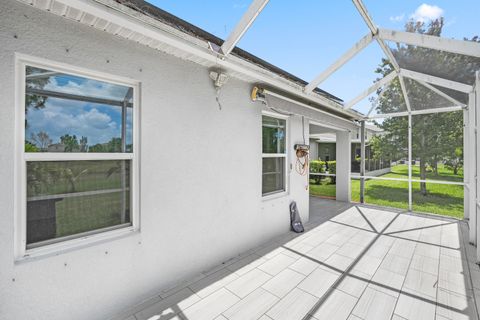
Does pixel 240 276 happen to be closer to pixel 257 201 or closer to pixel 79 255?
pixel 257 201

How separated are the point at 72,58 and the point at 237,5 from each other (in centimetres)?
188

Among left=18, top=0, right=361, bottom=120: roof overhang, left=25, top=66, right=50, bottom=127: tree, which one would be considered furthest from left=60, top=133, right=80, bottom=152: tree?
left=18, top=0, right=361, bottom=120: roof overhang

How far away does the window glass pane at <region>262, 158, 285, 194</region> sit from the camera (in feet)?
14.7

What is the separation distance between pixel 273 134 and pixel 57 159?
3624mm

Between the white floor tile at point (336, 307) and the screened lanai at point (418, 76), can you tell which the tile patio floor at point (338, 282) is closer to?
the white floor tile at point (336, 307)

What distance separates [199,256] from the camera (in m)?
3.13

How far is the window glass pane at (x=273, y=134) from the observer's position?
4430 mm

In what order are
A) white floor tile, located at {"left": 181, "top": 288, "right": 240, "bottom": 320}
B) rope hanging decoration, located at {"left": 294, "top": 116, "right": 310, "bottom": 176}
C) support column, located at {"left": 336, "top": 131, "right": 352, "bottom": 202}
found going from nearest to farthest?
white floor tile, located at {"left": 181, "top": 288, "right": 240, "bottom": 320}
rope hanging decoration, located at {"left": 294, "top": 116, "right": 310, "bottom": 176}
support column, located at {"left": 336, "top": 131, "right": 352, "bottom": 202}

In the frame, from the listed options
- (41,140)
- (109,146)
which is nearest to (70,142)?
(41,140)

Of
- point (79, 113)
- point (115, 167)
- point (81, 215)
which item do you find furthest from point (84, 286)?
point (79, 113)

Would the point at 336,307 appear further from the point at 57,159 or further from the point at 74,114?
the point at 74,114

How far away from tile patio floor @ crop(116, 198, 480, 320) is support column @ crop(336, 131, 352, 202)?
312 cm

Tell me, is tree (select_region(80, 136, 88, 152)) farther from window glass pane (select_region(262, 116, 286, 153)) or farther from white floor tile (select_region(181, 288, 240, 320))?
window glass pane (select_region(262, 116, 286, 153))

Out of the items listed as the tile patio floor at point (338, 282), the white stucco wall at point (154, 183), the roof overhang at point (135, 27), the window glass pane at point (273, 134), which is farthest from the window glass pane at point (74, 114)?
the window glass pane at point (273, 134)
